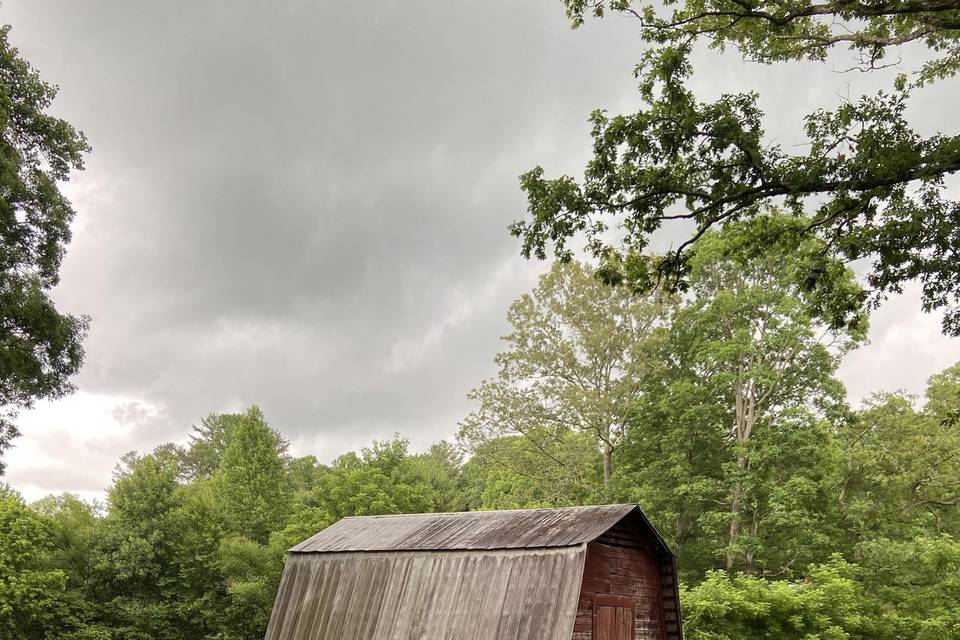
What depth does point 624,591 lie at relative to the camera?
18.5 m

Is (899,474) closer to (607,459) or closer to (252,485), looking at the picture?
(607,459)

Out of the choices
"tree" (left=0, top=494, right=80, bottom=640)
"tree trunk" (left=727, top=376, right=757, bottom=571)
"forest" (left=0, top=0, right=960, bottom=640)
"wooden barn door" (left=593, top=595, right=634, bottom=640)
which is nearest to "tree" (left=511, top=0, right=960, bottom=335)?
"forest" (left=0, top=0, right=960, bottom=640)

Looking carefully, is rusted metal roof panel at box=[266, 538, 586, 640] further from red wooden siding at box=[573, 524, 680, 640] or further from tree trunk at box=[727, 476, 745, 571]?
tree trunk at box=[727, 476, 745, 571]

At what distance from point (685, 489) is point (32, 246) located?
74.6 ft

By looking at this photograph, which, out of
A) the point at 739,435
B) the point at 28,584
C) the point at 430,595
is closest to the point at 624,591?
the point at 430,595

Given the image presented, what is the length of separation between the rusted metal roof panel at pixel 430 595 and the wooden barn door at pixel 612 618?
5.87ft

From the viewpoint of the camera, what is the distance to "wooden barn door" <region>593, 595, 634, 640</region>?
17.6 metres

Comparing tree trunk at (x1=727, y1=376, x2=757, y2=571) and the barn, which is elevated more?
tree trunk at (x1=727, y1=376, x2=757, y2=571)

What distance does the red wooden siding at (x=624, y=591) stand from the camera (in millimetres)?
17562

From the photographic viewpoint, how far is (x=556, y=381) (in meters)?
30.3

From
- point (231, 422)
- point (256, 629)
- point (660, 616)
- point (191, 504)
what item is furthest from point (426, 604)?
point (231, 422)

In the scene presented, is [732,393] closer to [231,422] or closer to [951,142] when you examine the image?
[951,142]

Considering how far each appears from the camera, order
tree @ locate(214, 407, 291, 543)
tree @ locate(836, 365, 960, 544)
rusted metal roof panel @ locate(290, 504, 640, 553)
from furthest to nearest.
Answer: tree @ locate(214, 407, 291, 543) < tree @ locate(836, 365, 960, 544) < rusted metal roof panel @ locate(290, 504, 640, 553)

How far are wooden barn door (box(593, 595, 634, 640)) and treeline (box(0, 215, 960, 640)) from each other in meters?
3.87
